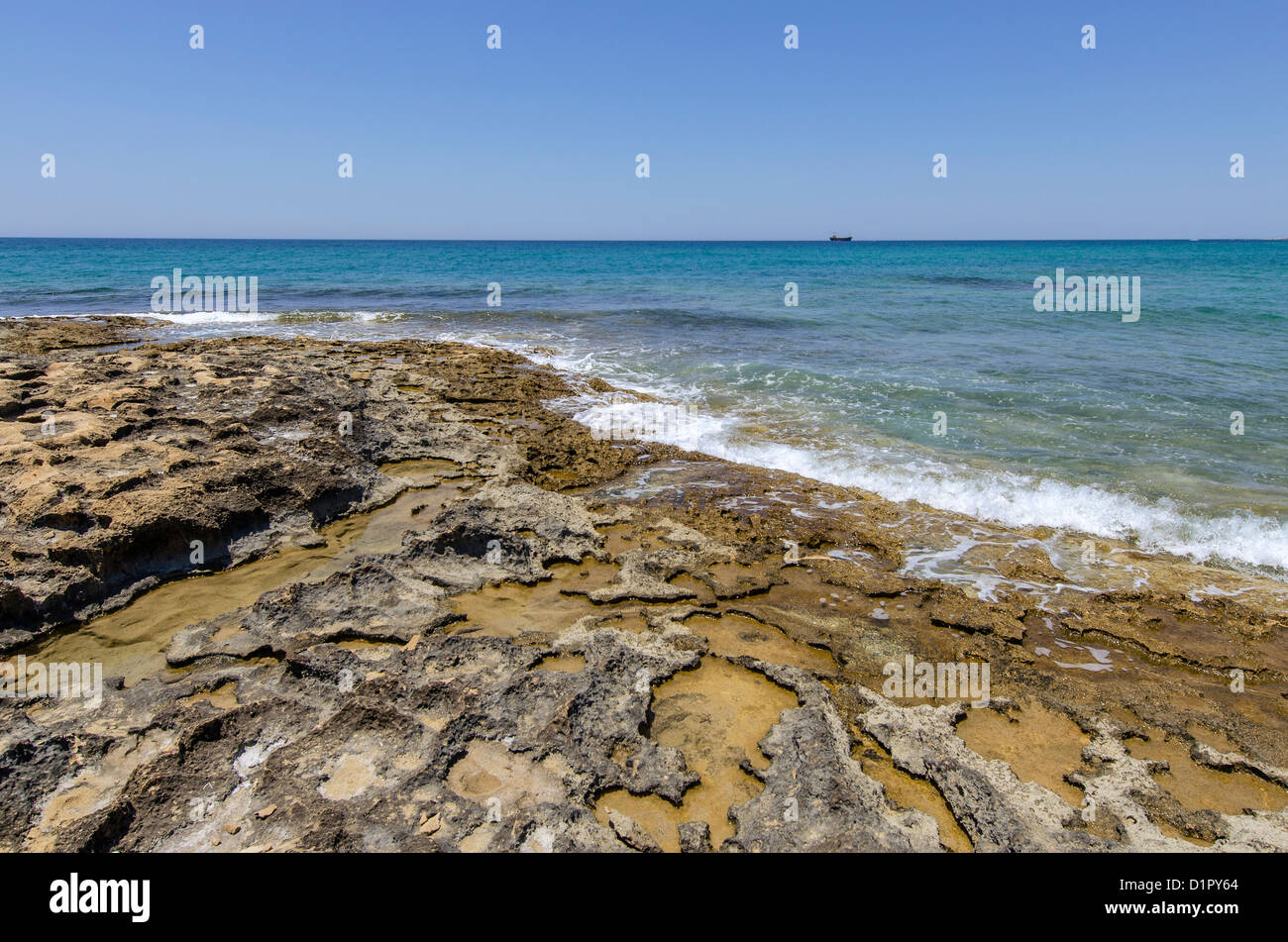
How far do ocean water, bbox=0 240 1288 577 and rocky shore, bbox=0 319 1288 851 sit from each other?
1128 millimetres

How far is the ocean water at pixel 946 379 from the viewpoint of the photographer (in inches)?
299

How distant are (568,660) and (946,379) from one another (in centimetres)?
1155

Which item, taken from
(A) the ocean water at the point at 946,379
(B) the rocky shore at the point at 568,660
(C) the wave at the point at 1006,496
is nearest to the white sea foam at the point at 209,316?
(A) the ocean water at the point at 946,379

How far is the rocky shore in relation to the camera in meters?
3.11

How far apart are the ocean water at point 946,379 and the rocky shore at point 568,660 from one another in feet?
3.70

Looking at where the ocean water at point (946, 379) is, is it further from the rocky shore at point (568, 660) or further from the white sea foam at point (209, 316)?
the rocky shore at point (568, 660)

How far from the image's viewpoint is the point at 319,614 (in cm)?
455

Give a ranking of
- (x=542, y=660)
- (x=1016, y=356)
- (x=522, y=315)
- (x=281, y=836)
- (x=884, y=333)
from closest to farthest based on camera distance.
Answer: (x=281, y=836)
(x=542, y=660)
(x=1016, y=356)
(x=884, y=333)
(x=522, y=315)

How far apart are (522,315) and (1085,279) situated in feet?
120

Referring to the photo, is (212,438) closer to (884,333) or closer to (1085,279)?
(884,333)

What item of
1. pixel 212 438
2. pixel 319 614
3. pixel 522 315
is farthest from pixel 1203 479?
pixel 522 315

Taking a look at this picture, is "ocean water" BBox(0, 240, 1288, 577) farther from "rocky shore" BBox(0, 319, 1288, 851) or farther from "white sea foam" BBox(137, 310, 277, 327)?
"rocky shore" BBox(0, 319, 1288, 851)

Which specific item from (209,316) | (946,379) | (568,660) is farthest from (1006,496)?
(209,316)

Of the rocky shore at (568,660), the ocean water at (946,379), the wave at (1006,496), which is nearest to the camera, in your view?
the rocky shore at (568,660)
